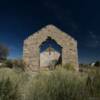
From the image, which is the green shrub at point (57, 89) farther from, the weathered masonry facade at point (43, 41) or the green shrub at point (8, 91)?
the weathered masonry facade at point (43, 41)

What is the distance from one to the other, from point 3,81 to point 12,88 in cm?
52

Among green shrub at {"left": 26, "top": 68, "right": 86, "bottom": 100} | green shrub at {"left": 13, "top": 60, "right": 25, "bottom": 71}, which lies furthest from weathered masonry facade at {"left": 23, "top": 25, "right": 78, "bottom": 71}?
green shrub at {"left": 26, "top": 68, "right": 86, "bottom": 100}

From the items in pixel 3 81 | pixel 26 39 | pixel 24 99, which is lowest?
pixel 24 99

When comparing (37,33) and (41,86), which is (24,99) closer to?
(41,86)

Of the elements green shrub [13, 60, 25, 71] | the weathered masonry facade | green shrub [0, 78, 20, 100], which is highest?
the weathered masonry facade

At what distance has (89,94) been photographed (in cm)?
758

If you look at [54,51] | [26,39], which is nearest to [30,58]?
[26,39]

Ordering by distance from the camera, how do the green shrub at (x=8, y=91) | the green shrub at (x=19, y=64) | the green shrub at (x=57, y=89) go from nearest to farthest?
the green shrub at (x=57, y=89)
the green shrub at (x=8, y=91)
the green shrub at (x=19, y=64)

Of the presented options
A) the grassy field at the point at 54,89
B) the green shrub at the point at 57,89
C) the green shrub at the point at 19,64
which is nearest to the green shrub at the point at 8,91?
the grassy field at the point at 54,89

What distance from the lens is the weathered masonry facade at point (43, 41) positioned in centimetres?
2239

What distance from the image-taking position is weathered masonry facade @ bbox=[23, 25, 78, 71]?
22.4 meters

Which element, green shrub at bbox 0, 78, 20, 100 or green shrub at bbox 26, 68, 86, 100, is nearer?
green shrub at bbox 26, 68, 86, 100

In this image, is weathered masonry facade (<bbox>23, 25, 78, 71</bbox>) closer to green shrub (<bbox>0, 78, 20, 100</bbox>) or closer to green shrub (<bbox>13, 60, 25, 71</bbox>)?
green shrub (<bbox>13, 60, 25, 71</bbox>)

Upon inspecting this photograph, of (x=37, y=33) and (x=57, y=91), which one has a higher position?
(x=37, y=33)
